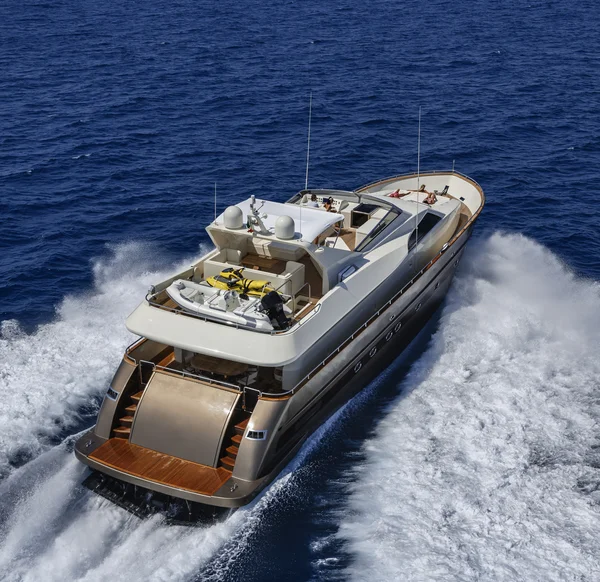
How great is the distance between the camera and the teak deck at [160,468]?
17.8m

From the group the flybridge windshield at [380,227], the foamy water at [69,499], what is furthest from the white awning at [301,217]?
the foamy water at [69,499]

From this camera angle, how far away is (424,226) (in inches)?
1005

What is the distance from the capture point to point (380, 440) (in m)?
20.3

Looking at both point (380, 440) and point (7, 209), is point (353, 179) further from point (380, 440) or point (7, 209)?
point (380, 440)

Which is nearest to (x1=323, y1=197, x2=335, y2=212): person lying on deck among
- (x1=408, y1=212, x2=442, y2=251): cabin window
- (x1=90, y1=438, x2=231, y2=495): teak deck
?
(x1=408, y1=212, x2=442, y2=251): cabin window

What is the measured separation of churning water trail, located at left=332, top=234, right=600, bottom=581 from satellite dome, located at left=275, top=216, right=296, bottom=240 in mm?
5453

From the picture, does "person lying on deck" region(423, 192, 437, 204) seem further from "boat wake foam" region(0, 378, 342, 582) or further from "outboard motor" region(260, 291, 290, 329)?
"boat wake foam" region(0, 378, 342, 582)

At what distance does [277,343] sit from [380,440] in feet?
12.8

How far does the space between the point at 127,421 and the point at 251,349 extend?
3.68m

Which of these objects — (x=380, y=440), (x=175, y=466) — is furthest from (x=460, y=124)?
(x=175, y=466)

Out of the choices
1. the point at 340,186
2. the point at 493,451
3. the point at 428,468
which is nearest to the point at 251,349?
the point at 428,468

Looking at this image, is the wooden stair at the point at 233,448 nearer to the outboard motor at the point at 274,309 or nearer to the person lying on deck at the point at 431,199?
the outboard motor at the point at 274,309

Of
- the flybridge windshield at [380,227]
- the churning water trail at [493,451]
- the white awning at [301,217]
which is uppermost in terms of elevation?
the white awning at [301,217]

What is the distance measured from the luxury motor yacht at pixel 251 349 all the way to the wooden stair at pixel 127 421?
0.11ft
